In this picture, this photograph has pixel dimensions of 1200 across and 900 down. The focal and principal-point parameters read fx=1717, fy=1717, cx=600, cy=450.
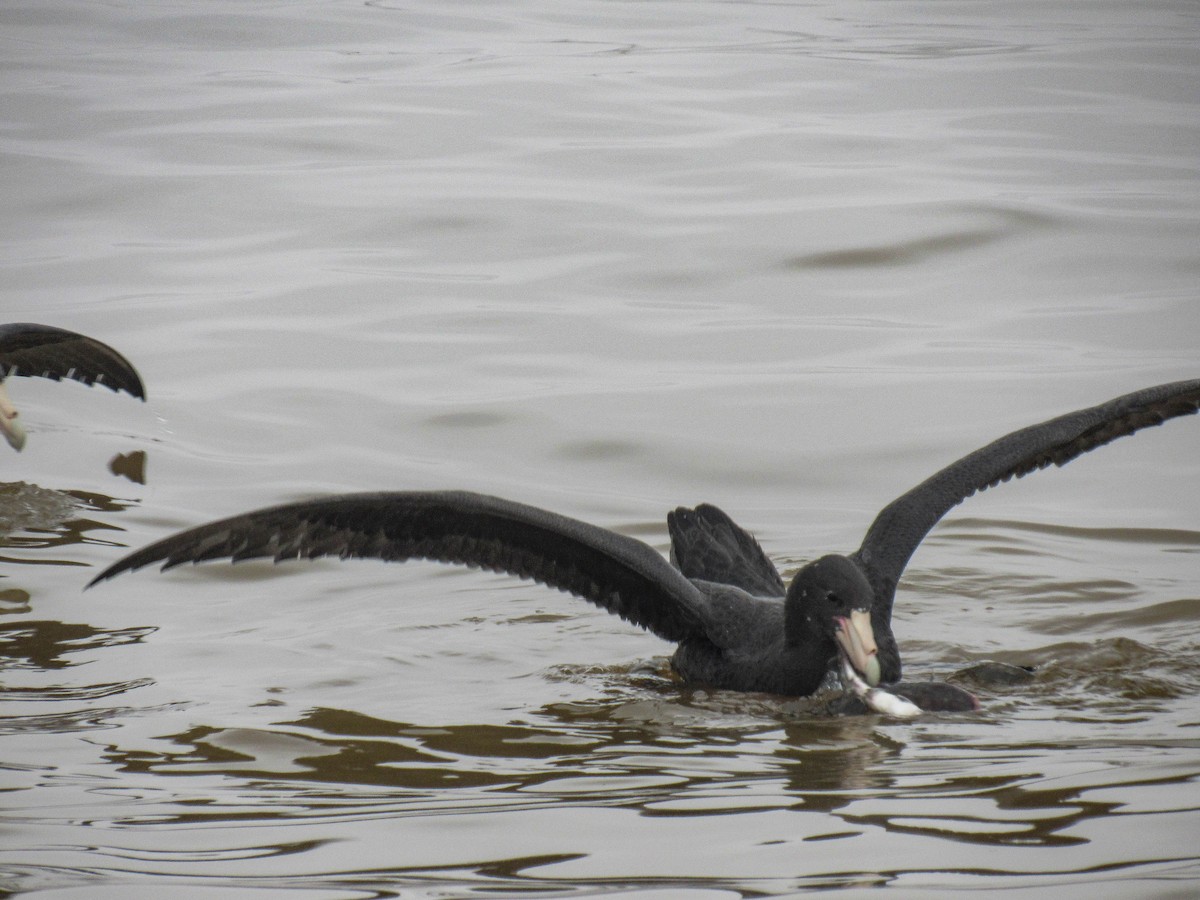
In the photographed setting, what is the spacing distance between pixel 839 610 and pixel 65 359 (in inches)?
211

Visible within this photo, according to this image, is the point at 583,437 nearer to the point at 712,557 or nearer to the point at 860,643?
the point at 712,557

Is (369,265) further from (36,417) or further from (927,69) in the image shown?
(927,69)

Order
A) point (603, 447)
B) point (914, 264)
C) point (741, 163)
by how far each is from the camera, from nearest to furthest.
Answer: point (603, 447)
point (914, 264)
point (741, 163)

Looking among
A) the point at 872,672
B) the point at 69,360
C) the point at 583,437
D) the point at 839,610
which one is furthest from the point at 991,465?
the point at 69,360

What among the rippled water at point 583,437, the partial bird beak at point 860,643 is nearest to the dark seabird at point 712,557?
the partial bird beak at point 860,643

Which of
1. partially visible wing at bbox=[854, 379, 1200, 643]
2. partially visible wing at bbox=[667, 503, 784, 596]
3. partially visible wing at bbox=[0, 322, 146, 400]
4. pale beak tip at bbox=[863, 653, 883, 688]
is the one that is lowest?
pale beak tip at bbox=[863, 653, 883, 688]

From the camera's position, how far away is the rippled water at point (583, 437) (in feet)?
15.2

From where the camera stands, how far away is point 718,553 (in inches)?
283

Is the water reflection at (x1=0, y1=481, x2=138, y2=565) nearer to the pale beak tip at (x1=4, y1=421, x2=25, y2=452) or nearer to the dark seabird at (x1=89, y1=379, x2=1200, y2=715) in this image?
the pale beak tip at (x1=4, y1=421, x2=25, y2=452)

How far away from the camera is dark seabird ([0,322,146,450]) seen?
9242 mm

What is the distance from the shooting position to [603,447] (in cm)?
984

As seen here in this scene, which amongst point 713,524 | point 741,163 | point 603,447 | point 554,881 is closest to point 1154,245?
point 741,163

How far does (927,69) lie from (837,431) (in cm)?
1306

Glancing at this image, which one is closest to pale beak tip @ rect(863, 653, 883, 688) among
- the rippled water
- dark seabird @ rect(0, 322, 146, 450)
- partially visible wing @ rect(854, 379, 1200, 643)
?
the rippled water
